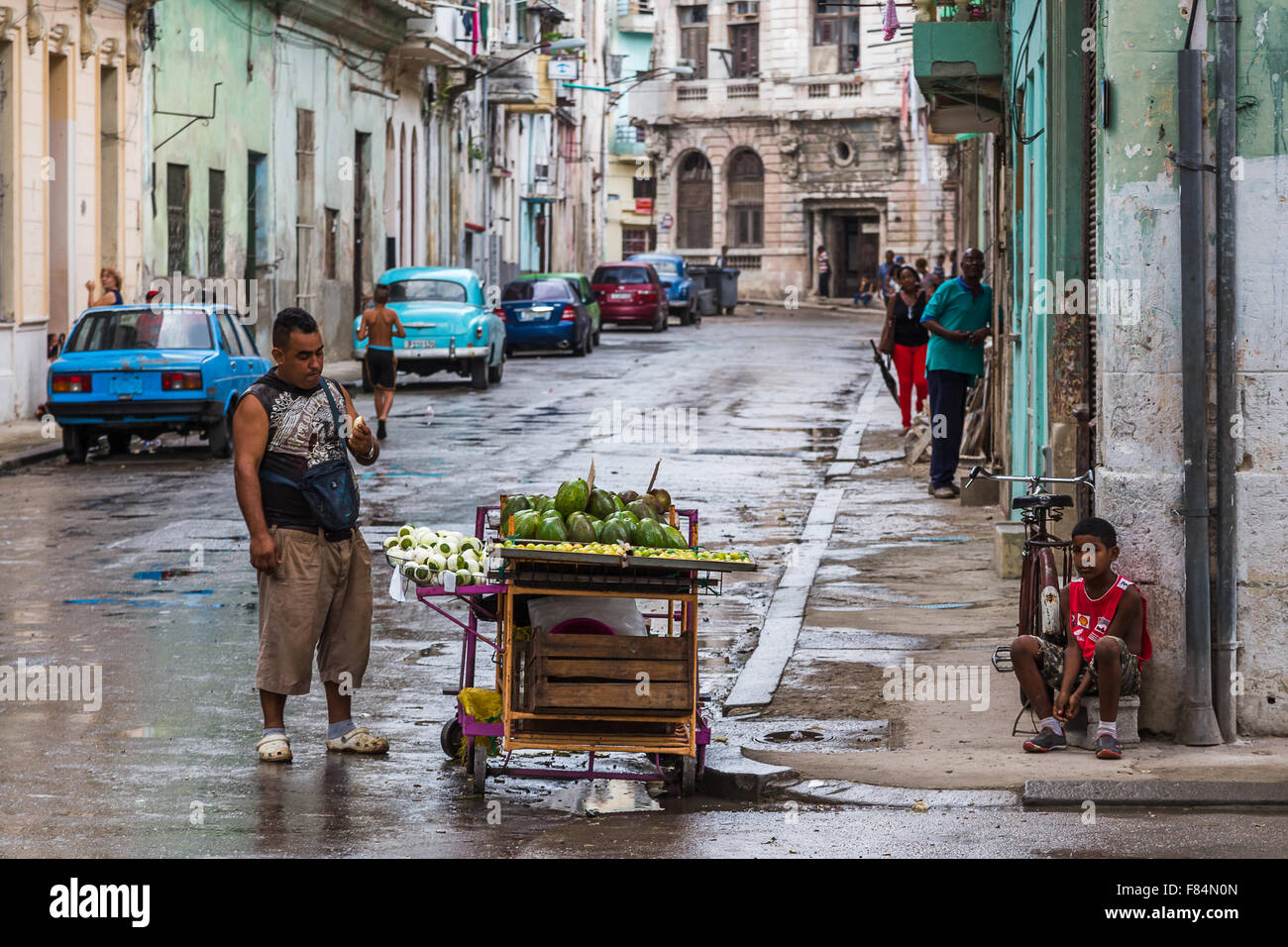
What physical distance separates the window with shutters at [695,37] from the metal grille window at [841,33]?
4732 millimetres

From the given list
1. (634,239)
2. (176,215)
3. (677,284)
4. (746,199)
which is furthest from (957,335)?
(634,239)

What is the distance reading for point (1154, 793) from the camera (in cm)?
699

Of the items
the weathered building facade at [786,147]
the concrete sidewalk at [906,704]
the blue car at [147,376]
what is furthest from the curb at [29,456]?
the weathered building facade at [786,147]

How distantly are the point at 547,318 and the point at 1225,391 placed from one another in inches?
1189

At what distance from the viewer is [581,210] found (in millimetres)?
70125

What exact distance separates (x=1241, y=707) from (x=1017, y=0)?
289 inches

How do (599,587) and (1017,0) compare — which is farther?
(1017,0)

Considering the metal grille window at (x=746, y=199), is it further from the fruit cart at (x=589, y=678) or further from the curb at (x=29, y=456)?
the fruit cart at (x=589, y=678)

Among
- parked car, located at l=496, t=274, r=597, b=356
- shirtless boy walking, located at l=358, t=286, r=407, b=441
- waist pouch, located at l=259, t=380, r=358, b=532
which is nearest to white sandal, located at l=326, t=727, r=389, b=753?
waist pouch, located at l=259, t=380, r=358, b=532

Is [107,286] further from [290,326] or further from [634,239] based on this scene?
[634,239]

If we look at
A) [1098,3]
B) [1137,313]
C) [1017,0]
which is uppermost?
[1017,0]
